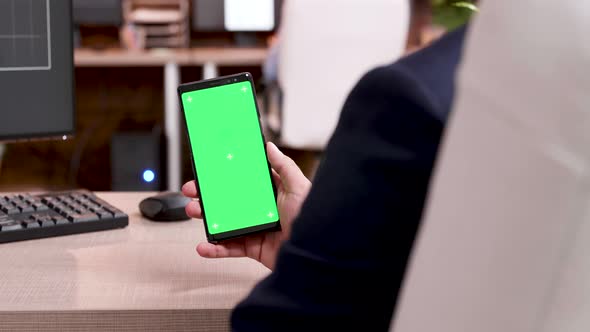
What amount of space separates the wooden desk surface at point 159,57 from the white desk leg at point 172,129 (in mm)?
53

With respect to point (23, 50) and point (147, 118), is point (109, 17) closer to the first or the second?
point (147, 118)

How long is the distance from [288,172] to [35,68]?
46 centimetres

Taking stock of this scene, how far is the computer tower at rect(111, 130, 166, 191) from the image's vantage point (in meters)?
3.48

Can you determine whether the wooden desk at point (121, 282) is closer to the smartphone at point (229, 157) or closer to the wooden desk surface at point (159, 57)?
the smartphone at point (229, 157)

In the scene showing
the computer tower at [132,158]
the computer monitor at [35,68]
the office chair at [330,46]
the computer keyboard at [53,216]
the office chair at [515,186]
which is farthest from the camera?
the computer tower at [132,158]

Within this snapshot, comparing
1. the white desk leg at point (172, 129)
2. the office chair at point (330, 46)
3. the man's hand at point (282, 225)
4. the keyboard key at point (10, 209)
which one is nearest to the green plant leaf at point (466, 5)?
the man's hand at point (282, 225)

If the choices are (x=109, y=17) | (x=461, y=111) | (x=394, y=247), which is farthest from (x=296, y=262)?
(x=109, y=17)

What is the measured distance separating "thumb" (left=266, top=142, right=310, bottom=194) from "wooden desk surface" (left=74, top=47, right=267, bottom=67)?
2.72 meters

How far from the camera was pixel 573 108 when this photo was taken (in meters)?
0.41

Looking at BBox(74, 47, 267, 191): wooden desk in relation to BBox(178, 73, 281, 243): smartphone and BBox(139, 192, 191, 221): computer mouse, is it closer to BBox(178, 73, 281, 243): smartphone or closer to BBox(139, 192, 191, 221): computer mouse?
BBox(139, 192, 191, 221): computer mouse

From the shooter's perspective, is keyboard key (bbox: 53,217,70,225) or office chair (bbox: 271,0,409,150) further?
office chair (bbox: 271,0,409,150)

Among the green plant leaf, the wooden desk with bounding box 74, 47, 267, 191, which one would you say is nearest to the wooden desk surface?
the wooden desk with bounding box 74, 47, 267, 191

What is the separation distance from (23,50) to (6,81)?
0.16 feet

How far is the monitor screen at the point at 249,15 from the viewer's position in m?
4.18
